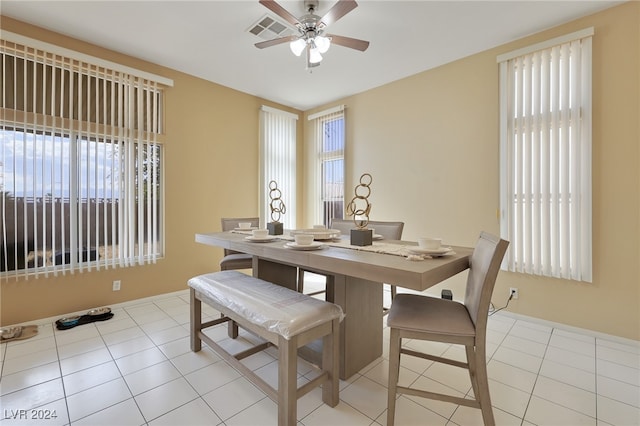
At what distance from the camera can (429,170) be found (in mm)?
3570

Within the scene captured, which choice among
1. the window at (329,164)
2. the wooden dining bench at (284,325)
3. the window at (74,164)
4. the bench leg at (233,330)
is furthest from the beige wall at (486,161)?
the window at (74,164)

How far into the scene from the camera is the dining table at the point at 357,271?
1297mm

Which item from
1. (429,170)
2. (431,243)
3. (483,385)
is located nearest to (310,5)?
(431,243)

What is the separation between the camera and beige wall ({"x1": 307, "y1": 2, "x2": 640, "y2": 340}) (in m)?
2.36

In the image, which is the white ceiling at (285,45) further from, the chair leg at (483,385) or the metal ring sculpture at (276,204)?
the chair leg at (483,385)

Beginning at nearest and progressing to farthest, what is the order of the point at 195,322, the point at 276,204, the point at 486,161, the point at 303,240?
the point at 303,240 → the point at 195,322 → the point at 486,161 → the point at 276,204

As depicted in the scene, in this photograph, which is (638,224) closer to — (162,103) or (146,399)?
(146,399)

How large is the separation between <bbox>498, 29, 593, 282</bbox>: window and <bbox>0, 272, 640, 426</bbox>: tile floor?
80cm

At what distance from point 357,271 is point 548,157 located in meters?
2.53

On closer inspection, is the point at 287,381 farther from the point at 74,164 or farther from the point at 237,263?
the point at 74,164

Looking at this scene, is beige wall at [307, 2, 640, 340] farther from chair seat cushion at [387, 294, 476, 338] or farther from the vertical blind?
chair seat cushion at [387, 294, 476, 338]

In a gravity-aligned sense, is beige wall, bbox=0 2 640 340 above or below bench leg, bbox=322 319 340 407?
above

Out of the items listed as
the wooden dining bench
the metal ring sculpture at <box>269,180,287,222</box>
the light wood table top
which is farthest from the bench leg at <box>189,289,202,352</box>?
the metal ring sculpture at <box>269,180,287,222</box>

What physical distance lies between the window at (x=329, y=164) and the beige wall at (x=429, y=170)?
0.21 metres
